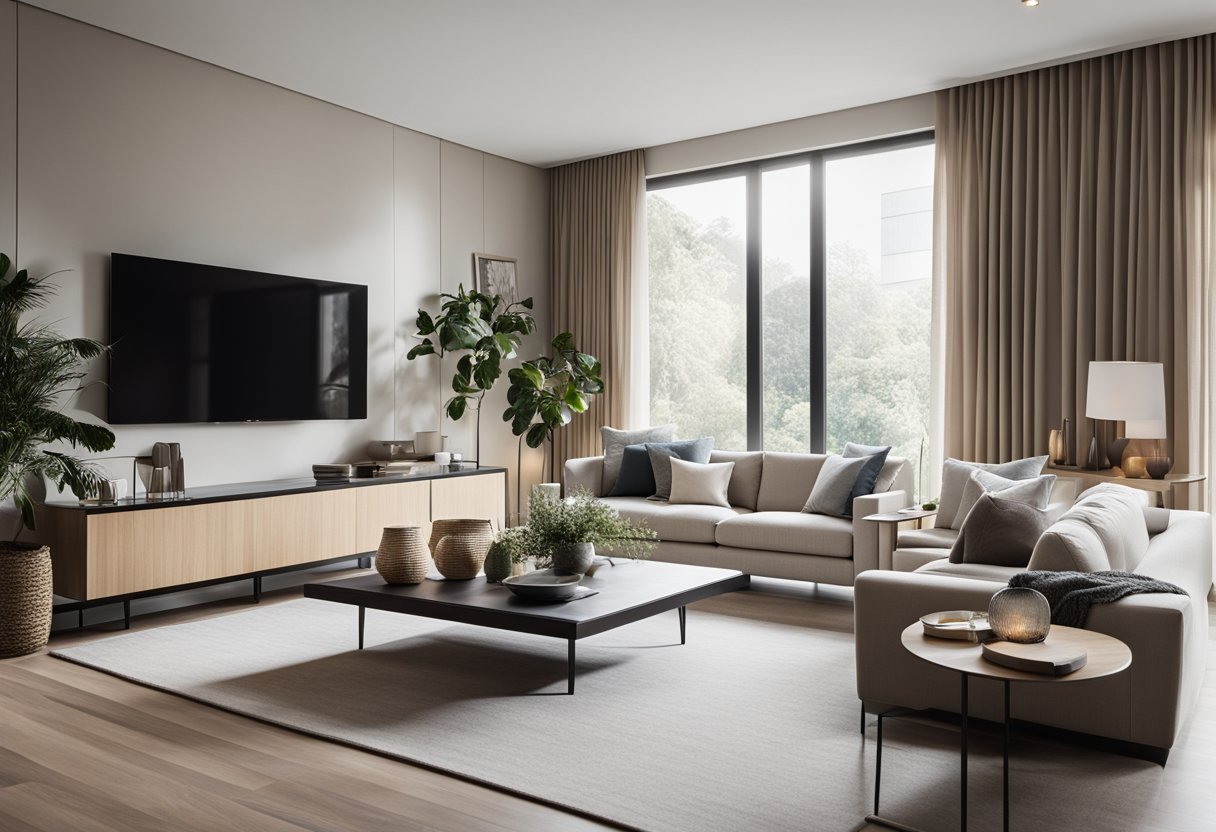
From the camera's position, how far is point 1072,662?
7.13 feet

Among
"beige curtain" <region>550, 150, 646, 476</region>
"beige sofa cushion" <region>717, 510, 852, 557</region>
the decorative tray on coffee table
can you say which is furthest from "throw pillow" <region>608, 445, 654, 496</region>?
the decorative tray on coffee table

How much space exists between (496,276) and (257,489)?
9.43ft

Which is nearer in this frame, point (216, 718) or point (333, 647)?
point (216, 718)

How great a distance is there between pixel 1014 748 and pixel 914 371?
3675 millimetres

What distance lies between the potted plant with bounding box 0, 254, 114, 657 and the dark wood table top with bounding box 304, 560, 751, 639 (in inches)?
49.2

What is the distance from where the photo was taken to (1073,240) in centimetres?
552

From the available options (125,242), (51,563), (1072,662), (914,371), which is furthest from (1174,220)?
(51,563)

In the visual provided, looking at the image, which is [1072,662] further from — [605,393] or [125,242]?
[605,393]

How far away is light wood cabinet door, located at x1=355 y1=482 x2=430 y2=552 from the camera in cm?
580

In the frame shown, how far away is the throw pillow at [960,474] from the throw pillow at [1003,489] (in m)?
0.04

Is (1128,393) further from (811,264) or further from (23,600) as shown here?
(23,600)

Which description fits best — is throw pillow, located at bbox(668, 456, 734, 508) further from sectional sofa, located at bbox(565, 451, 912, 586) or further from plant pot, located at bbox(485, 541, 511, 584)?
plant pot, located at bbox(485, 541, 511, 584)

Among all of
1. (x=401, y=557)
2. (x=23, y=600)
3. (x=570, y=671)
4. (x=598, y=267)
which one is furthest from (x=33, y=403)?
Answer: (x=598, y=267)

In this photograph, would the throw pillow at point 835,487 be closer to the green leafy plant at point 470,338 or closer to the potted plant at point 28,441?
the green leafy plant at point 470,338
